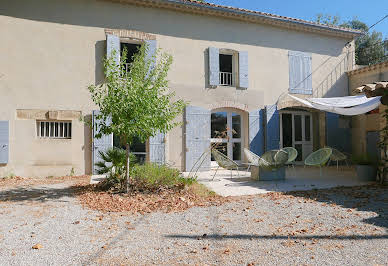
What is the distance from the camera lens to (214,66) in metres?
8.44

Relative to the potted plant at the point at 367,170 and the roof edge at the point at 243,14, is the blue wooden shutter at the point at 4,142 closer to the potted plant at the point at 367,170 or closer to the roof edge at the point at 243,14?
the roof edge at the point at 243,14

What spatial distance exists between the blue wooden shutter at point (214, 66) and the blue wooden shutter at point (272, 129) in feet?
6.28

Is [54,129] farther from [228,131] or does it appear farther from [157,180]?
[228,131]

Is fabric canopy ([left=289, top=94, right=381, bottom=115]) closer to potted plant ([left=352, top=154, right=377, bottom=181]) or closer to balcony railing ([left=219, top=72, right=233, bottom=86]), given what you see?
potted plant ([left=352, top=154, right=377, bottom=181])

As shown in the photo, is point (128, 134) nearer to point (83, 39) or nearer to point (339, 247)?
point (339, 247)

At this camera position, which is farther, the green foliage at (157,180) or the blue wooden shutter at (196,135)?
the blue wooden shutter at (196,135)

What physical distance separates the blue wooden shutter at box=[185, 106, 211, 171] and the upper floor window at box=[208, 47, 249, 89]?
3.28ft

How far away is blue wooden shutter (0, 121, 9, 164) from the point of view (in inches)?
273

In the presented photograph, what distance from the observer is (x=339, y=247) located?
2.62 meters

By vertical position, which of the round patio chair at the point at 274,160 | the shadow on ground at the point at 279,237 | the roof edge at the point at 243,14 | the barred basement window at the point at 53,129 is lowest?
the shadow on ground at the point at 279,237

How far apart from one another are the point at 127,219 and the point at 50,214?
3.66ft

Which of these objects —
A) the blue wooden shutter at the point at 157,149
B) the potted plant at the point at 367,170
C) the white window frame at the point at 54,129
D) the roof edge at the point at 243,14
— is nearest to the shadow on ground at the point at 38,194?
the white window frame at the point at 54,129

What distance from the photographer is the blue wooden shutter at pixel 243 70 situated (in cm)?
871

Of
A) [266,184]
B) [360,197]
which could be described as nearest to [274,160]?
[266,184]
